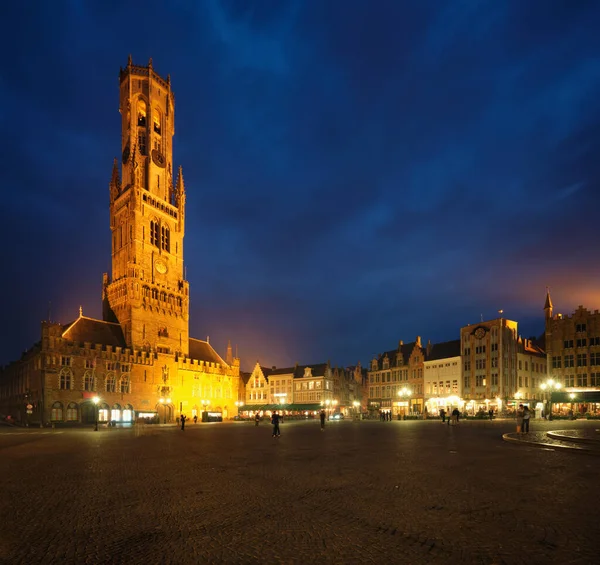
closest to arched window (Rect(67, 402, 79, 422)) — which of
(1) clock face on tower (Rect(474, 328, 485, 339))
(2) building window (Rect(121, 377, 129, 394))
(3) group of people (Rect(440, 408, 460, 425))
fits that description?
(2) building window (Rect(121, 377, 129, 394))

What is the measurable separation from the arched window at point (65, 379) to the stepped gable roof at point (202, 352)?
25523 mm

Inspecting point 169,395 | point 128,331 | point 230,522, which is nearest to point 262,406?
point 169,395

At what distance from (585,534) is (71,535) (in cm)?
818

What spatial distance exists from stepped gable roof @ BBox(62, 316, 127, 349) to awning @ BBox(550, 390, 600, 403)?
207 feet

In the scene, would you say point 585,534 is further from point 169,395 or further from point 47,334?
point 169,395

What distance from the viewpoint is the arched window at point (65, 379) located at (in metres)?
60.8

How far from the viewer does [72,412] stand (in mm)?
61156

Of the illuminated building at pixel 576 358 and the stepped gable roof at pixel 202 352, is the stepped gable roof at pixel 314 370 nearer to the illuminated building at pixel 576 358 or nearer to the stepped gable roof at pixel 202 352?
the stepped gable roof at pixel 202 352

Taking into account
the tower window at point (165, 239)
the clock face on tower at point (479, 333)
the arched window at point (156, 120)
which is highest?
the arched window at point (156, 120)

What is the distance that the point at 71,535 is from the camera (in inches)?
305

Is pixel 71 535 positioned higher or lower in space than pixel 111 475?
higher

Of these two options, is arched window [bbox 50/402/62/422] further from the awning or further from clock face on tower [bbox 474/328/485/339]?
the awning

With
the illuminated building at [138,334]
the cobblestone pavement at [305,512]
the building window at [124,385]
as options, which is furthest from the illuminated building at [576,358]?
the building window at [124,385]

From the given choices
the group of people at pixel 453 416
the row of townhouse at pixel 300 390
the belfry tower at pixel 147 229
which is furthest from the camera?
the row of townhouse at pixel 300 390
